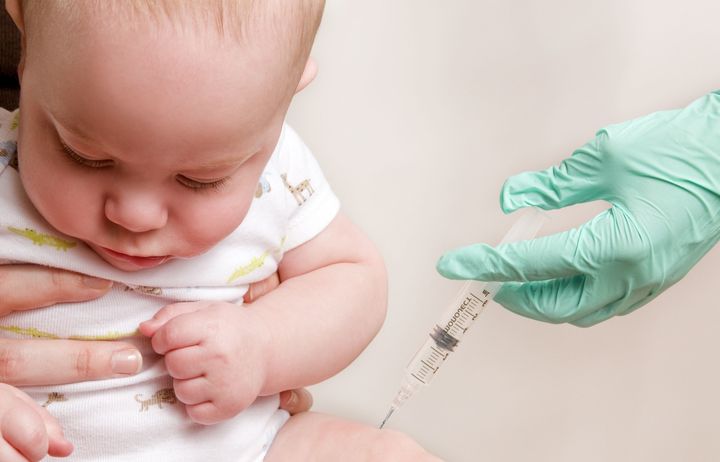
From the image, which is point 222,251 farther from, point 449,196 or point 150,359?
→ point 449,196

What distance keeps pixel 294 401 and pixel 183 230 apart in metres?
0.36

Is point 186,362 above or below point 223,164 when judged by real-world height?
below

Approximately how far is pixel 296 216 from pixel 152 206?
309 millimetres

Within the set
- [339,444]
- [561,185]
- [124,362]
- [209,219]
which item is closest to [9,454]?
[124,362]

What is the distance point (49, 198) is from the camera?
76 cm

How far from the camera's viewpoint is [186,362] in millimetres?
871

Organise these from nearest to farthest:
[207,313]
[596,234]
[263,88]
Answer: [263,88], [207,313], [596,234]

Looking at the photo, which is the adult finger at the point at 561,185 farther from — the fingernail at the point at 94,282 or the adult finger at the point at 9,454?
the adult finger at the point at 9,454

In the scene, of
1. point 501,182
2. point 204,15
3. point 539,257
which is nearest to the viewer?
point 204,15

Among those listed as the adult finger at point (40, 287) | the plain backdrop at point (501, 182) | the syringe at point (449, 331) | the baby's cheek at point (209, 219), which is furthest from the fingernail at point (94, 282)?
the plain backdrop at point (501, 182)

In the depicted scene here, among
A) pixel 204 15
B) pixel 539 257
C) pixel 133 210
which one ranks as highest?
pixel 204 15

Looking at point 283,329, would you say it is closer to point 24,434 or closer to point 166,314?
point 166,314

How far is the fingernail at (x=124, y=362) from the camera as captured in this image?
2.81 ft

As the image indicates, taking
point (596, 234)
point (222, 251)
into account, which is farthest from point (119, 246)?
point (596, 234)
